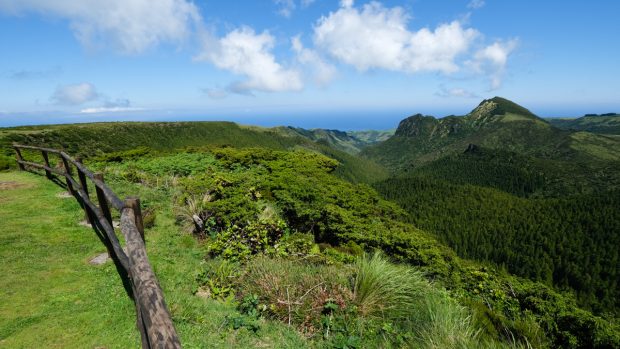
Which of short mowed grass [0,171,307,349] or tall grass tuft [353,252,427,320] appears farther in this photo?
tall grass tuft [353,252,427,320]

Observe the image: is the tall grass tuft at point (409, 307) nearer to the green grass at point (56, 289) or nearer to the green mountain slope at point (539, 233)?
the green grass at point (56, 289)

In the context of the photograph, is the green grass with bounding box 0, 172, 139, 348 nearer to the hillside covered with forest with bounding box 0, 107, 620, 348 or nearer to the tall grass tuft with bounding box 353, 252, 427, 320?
the hillside covered with forest with bounding box 0, 107, 620, 348

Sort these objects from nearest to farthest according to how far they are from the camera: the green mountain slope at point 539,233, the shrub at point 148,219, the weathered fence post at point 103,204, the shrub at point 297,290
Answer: the shrub at point 297,290
the weathered fence post at point 103,204
the shrub at point 148,219
the green mountain slope at point 539,233

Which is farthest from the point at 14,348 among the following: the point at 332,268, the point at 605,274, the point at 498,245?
the point at 605,274

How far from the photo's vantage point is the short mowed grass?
422 cm

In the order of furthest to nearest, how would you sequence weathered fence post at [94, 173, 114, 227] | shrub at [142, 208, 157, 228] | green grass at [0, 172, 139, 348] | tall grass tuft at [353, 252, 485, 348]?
1. shrub at [142, 208, 157, 228]
2. weathered fence post at [94, 173, 114, 227]
3. tall grass tuft at [353, 252, 485, 348]
4. green grass at [0, 172, 139, 348]

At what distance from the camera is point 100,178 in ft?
18.9

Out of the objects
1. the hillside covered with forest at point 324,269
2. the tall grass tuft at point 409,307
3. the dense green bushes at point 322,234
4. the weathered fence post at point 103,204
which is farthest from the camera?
the dense green bushes at point 322,234

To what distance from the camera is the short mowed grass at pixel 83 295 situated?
4.22 meters

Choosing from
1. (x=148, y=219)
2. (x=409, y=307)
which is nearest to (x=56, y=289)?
(x=148, y=219)

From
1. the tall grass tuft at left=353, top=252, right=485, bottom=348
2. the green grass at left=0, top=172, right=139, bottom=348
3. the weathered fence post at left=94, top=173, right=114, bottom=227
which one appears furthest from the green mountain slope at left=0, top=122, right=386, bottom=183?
the tall grass tuft at left=353, top=252, right=485, bottom=348

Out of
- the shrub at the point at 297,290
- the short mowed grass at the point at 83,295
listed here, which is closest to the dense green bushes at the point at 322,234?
the shrub at the point at 297,290

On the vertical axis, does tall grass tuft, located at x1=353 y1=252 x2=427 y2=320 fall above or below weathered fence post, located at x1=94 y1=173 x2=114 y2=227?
below

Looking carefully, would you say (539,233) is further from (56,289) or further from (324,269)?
(56,289)
